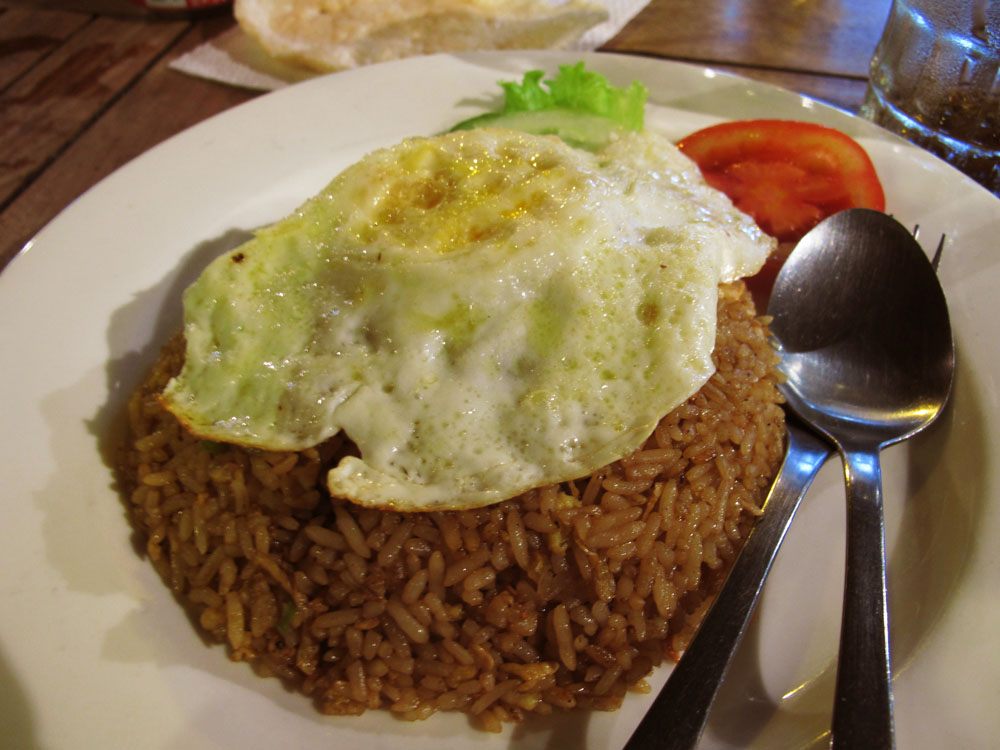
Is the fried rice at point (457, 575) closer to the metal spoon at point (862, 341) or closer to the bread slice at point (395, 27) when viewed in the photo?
the metal spoon at point (862, 341)

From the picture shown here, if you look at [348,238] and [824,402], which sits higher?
[348,238]

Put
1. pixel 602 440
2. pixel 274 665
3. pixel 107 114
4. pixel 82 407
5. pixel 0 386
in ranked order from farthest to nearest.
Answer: pixel 107 114 → pixel 82 407 → pixel 0 386 → pixel 274 665 → pixel 602 440

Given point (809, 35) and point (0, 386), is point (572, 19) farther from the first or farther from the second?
point (0, 386)

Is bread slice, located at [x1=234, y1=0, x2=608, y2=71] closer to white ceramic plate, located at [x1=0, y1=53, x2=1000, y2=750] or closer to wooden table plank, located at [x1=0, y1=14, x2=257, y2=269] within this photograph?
wooden table plank, located at [x1=0, y1=14, x2=257, y2=269]

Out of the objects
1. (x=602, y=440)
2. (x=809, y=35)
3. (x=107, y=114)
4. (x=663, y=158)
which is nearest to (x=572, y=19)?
(x=809, y=35)

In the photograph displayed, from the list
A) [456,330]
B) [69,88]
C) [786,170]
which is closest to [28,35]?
[69,88]

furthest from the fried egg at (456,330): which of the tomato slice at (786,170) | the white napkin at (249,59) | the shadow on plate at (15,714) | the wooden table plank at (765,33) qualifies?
the wooden table plank at (765,33)
